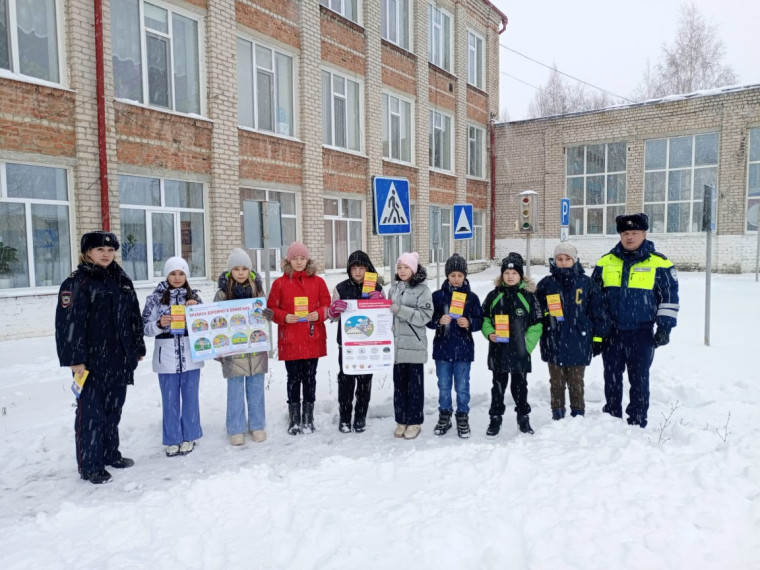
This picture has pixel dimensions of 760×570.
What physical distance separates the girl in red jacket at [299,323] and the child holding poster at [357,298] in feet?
0.57

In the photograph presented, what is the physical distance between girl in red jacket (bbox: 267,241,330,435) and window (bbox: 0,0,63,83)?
7.21 meters

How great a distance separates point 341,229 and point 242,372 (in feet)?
37.6

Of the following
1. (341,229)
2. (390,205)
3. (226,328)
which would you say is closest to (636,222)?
(390,205)

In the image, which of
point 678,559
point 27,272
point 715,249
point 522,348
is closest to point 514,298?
point 522,348

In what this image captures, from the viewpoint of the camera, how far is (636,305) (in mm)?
4684

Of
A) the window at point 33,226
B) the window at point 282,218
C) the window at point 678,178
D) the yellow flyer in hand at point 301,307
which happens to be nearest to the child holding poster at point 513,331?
the yellow flyer in hand at point 301,307

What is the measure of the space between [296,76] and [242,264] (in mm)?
10703

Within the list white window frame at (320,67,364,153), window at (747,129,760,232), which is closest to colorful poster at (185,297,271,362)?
white window frame at (320,67,364,153)

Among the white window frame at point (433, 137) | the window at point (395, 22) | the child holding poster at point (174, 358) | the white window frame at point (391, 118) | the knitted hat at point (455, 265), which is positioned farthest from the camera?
the white window frame at point (433, 137)

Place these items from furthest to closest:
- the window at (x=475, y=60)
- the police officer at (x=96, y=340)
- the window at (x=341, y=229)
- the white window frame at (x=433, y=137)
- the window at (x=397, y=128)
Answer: the window at (x=475, y=60) → the white window frame at (x=433, y=137) → the window at (x=397, y=128) → the window at (x=341, y=229) → the police officer at (x=96, y=340)

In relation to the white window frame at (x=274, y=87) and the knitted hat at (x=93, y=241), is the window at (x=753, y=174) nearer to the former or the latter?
the white window frame at (x=274, y=87)

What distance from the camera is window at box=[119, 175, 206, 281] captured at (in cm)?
1048

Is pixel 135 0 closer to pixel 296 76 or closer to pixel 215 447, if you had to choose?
pixel 296 76

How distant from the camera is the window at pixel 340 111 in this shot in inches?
602
